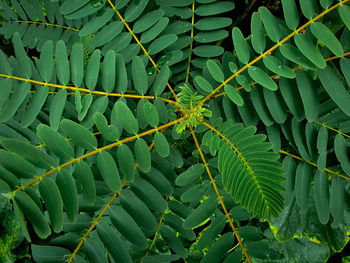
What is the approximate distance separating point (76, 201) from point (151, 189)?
290 millimetres

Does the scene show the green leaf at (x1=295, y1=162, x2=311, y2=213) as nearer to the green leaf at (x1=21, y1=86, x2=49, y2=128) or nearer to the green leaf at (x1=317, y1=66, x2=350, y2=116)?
the green leaf at (x1=317, y1=66, x2=350, y2=116)

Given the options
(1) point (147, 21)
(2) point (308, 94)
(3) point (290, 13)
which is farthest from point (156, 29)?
(2) point (308, 94)

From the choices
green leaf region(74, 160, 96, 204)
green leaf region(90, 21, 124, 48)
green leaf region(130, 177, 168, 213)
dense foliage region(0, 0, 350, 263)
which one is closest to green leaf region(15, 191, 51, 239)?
dense foliage region(0, 0, 350, 263)

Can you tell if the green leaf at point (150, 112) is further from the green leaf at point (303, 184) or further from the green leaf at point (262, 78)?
the green leaf at point (303, 184)

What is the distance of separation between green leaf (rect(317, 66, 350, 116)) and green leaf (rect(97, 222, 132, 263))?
2.58 ft

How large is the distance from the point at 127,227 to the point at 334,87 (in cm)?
77

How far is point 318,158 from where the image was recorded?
1045mm

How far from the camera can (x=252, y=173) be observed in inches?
35.9

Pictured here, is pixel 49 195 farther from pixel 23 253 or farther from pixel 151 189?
pixel 23 253

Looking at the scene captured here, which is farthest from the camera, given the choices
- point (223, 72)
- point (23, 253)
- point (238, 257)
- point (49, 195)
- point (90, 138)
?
point (23, 253)

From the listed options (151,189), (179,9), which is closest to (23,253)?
(151,189)

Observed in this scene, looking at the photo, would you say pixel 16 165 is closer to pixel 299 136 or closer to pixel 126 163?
pixel 126 163

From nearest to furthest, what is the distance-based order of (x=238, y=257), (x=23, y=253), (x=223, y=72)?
1. (x=238, y=257)
2. (x=223, y=72)
3. (x=23, y=253)

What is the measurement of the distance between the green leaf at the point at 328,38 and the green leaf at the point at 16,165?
2.86ft
